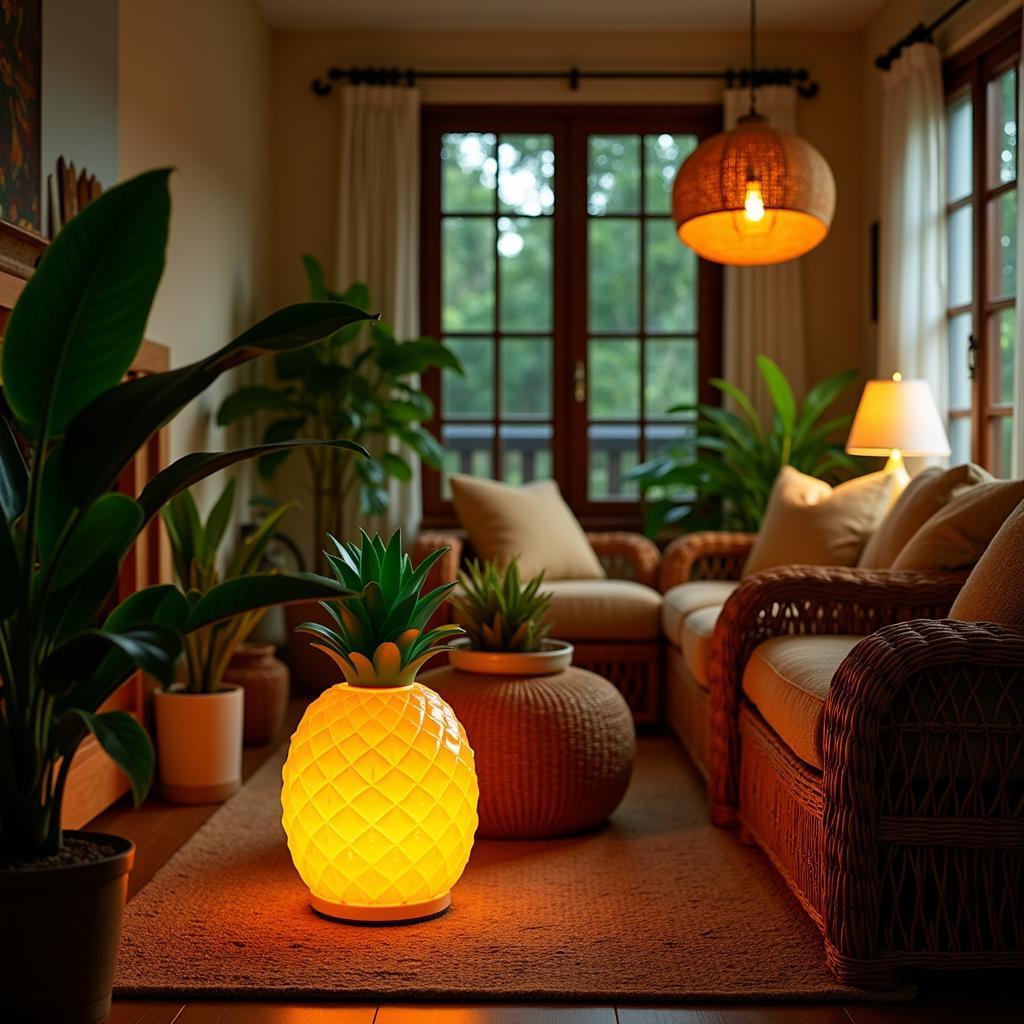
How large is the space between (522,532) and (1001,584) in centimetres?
259

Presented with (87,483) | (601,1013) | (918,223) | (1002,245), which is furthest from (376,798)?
(918,223)

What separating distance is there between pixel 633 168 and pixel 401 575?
3822mm

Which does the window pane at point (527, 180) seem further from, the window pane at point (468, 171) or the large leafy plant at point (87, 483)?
Answer: the large leafy plant at point (87, 483)

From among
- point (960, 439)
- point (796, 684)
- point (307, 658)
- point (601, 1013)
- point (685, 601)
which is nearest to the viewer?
point (601, 1013)

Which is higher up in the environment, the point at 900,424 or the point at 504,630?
the point at 900,424

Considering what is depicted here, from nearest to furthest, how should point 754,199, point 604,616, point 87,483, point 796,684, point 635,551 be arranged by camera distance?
1. point 87,483
2. point 796,684
3. point 754,199
4. point 604,616
5. point 635,551

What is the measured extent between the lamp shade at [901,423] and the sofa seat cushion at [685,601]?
0.64 m

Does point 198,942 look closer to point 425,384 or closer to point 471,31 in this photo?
point 425,384

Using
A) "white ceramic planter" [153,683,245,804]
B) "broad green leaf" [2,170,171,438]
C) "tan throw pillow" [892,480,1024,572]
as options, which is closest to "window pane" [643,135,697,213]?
"tan throw pillow" [892,480,1024,572]

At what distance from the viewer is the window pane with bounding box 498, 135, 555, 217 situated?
19.1 ft

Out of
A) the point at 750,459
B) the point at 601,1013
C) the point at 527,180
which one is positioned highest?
the point at 527,180

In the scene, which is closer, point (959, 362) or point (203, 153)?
point (203, 153)

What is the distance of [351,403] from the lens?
514 cm

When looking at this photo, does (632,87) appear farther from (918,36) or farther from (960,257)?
Result: (960,257)
